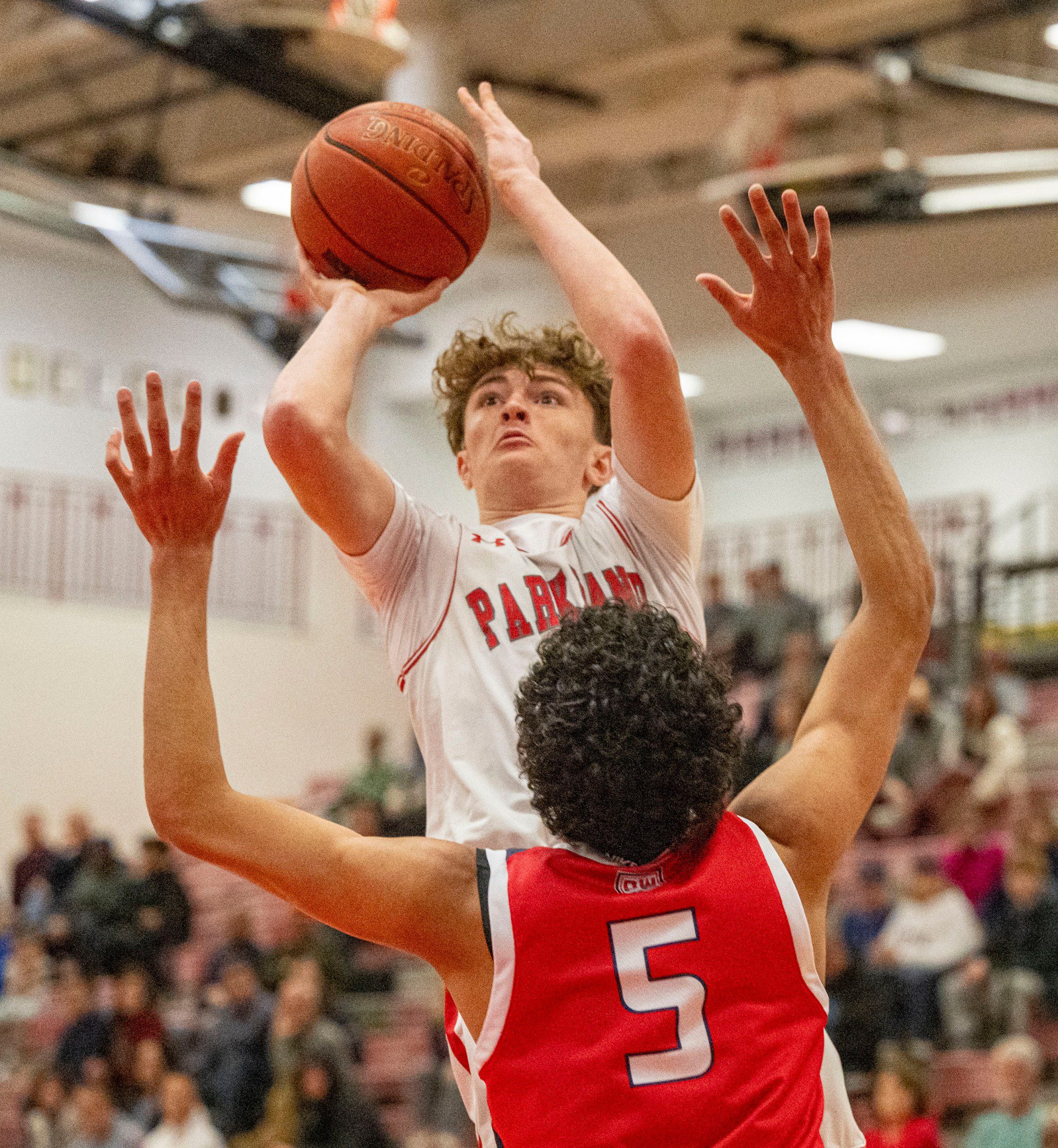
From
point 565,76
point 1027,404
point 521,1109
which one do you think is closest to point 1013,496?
point 1027,404

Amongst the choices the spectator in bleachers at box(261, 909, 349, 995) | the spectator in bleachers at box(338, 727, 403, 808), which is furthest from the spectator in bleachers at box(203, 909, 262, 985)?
the spectator in bleachers at box(338, 727, 403, 808)

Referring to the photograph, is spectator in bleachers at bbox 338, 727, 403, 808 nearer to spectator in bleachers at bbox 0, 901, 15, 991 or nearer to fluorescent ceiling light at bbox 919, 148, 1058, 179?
spectator in bleachers at bbox 0, 901, 15, 991

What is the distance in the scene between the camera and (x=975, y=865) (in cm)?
866

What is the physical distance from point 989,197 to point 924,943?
5.79 m

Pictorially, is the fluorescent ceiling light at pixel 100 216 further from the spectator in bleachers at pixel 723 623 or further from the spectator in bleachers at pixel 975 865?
the spectator in bleachers at pixel 975 865

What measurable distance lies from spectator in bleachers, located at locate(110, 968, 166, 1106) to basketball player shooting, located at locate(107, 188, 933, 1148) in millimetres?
8582

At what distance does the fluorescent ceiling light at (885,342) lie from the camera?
1560cm

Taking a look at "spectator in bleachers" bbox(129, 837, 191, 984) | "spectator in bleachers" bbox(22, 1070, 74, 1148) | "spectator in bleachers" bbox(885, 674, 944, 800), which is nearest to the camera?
"spectator in bleachers" bbox(22, 1070, 74, 1148)

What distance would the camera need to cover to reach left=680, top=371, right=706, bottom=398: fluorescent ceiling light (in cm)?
1717

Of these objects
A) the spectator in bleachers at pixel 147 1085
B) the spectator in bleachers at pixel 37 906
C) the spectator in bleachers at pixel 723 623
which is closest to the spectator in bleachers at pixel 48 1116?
the spectator in bleachers at pixel 147 1085

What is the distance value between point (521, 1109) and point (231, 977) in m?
8.32

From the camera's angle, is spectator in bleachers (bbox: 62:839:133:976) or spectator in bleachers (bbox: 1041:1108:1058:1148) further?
spectator in bleachers (bbox: 62:839:133:976)

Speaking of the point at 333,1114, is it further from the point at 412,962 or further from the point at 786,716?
the point at 786,716

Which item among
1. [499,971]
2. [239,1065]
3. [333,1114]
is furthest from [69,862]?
[499,971]
